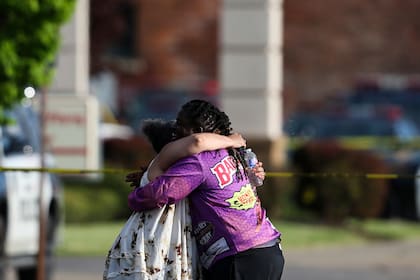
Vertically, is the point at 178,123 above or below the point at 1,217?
above

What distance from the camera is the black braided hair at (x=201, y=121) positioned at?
695 centimetres

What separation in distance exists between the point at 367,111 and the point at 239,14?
1070 centimetres

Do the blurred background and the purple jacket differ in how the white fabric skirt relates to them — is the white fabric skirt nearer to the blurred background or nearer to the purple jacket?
the purple jacket

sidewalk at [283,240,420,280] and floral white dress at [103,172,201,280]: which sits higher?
floral white dress at [103,172,201,280]

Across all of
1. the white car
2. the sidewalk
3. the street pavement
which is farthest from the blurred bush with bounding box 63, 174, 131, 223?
the white car

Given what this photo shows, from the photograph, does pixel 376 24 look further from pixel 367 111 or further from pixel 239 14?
pixel 239 14

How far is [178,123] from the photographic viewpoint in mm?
7008

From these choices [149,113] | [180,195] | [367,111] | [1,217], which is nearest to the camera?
[180,195]

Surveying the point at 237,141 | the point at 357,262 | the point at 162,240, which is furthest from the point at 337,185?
the point at 162,240

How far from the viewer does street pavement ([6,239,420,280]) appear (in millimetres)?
14227

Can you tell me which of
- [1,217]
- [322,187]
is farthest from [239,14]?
[1,217]

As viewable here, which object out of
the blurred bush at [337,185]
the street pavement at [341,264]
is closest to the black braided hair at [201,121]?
the street pavement at [341,264]

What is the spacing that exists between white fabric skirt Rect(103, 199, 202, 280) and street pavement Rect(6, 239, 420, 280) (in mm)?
7063

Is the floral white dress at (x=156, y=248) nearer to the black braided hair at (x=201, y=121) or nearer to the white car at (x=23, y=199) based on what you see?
the black braided hair at (x=201, y=121)
